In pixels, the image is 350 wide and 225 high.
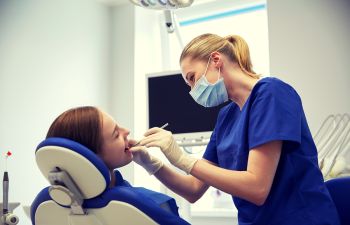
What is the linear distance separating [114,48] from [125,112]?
1.74 ft

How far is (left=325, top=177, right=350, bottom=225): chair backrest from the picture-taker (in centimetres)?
128

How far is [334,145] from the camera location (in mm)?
2082

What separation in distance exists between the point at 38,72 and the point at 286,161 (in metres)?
1.76

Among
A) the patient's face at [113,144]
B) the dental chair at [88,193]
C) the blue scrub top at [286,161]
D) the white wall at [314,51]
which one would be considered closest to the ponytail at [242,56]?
the blue scrub top at [286,161]

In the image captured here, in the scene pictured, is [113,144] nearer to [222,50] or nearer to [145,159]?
[145,159]

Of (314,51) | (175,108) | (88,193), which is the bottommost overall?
(88,193)

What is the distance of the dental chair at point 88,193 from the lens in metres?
0.87

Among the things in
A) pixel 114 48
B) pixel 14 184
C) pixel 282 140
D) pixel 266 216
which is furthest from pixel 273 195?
pixel 114 48

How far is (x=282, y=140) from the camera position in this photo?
42.9 inches

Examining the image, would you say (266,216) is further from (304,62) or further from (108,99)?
(108,99)

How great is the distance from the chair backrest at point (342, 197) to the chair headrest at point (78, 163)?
0.80 meters

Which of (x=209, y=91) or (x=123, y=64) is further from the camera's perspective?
(x=123, y=64)

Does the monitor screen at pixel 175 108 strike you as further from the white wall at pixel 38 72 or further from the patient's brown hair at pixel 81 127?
the patient's brown hair at pixel 81 127

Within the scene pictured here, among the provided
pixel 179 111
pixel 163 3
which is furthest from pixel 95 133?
pixel 179 111
